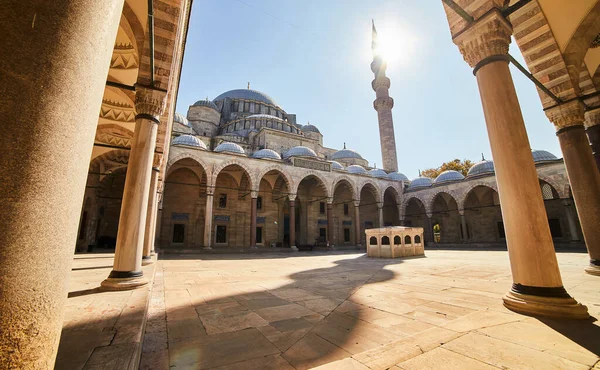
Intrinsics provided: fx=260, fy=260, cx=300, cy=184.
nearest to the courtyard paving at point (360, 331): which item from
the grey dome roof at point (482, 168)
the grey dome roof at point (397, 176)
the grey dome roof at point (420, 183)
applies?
the grey dome roof at point (482, 168)

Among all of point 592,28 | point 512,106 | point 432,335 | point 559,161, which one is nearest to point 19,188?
point 432,335

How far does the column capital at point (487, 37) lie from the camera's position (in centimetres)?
373

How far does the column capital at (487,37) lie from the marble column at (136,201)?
17.4 feet

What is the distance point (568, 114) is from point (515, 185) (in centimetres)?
382

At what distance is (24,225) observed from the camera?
2.53 ft

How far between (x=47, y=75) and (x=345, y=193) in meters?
25.8

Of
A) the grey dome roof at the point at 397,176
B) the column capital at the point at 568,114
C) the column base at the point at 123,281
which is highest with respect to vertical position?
the grey dome roof at the point at 397,176

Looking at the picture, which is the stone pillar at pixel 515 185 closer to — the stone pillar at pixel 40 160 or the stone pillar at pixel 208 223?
the stone pillar at pixel 40 160

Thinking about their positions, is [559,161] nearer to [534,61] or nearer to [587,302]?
[534,61]

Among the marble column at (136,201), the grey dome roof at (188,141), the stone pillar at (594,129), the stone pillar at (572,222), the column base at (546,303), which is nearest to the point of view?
the column base at (546,303)

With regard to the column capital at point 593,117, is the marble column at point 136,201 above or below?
below

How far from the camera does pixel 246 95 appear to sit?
34594 mm

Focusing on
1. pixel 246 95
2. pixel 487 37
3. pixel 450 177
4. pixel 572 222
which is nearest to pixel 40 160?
→ pixel 487 37

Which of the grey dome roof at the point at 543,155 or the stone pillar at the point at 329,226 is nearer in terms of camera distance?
the grey dome roof at the point at 543,155
